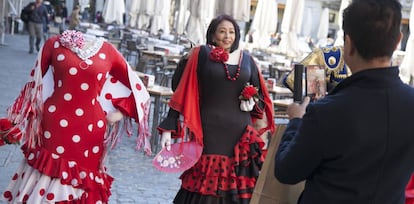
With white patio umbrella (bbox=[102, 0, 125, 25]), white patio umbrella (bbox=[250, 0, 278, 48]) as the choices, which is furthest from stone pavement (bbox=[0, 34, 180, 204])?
white patio umbrella (bbox=[102, 0, 125, 25])

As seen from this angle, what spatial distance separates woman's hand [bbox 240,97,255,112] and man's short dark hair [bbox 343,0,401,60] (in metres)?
2.58

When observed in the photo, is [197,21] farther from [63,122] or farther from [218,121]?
[63,122]

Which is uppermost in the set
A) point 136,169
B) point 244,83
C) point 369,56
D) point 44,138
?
point 369,56

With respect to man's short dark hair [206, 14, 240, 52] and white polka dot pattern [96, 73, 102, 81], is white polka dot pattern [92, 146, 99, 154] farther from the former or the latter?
man's short dark hair [206, 14, 240, 52]

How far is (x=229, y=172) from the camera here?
15.8 ft

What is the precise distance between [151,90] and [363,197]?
621 centimetres

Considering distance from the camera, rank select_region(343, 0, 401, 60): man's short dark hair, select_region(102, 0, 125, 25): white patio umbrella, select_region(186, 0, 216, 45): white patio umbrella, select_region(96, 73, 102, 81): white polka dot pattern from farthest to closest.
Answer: select_region(102, 0, 125, 25): white patio umbrella → select_region(186, 0, 216, 45): white patio umbrella → select_region(96, 73, 102, 81): white polka dot pattern → select_region(343, 0, 401, 60): man's short dark hair

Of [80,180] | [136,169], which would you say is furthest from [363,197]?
[136,169]

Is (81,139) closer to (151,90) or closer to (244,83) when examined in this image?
(244,83)

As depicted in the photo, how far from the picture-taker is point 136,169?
7730 mm

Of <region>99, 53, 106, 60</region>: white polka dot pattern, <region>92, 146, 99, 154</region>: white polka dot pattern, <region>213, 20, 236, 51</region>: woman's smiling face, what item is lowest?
<region>92, 146, 99, 154</region>: white polka dot pattern

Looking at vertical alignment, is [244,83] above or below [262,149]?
above

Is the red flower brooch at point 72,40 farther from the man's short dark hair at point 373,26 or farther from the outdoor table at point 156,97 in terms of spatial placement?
the outdoor table at point 156,97

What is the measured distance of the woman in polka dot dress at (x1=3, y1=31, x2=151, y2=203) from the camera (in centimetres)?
431
